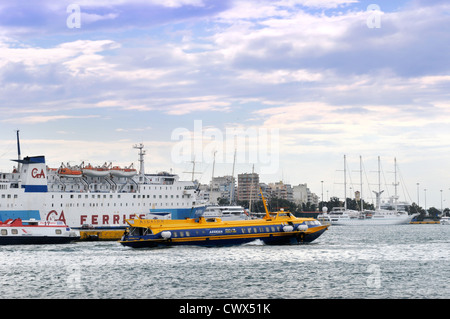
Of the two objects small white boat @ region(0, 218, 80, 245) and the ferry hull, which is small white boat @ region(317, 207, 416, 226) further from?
the ferry hull

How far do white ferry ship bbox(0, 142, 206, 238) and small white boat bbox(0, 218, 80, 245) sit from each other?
21.0m

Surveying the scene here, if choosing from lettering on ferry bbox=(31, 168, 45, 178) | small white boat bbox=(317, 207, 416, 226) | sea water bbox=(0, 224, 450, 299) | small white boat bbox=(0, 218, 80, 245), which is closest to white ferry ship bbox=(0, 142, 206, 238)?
lettering on ferry bbox=(31, 168, 45, 178)

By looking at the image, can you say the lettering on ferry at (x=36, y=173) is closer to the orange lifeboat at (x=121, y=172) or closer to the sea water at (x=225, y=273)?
the orange lifeboat at (x=121, y=172)

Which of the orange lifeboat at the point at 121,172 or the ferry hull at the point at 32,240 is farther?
the orange lifeboat at the point at 121,172

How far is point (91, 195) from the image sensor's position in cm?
9044

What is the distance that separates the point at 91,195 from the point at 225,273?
55.9 metres

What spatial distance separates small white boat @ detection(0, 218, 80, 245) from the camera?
2425 inches

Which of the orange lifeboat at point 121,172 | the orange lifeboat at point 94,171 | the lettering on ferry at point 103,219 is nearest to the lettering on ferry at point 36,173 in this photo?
the orange lifeboat at point 94,171

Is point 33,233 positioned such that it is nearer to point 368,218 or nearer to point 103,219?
point 103,219

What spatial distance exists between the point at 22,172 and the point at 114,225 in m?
14.5

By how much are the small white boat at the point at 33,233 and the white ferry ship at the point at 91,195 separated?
20999mm

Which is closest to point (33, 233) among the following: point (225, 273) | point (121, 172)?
point (225, 273)

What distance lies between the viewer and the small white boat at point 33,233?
6159 cm
